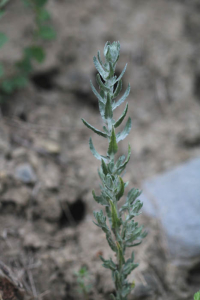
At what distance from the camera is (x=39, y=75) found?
304 centimetres

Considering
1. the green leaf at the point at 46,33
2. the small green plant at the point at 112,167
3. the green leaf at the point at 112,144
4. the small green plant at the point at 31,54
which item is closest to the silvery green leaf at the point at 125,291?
the small green plant at the point at 112,167

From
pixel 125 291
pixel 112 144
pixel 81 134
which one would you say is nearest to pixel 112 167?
pixel 112 144

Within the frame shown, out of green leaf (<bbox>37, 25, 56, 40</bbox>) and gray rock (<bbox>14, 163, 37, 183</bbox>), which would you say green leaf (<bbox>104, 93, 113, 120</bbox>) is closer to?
gray rock (<bbox>14, 163, 37, 183</bbox>)

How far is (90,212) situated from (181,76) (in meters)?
1.94

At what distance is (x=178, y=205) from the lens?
2.18 metres

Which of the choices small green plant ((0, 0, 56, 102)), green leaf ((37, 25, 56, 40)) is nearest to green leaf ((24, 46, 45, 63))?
small green plant ((0, 0, 56, 102))

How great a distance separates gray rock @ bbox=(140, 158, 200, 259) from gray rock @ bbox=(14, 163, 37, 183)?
814mm

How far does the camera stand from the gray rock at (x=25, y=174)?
2116 millimetres

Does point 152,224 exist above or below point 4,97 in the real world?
below

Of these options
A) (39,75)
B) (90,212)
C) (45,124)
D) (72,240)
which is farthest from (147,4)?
(72,240)

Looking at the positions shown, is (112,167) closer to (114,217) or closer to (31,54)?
(114,217)

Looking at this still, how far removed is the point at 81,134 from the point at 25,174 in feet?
2.73

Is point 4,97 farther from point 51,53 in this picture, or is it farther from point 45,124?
point 51,53

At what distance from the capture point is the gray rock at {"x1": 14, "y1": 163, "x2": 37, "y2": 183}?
2116 mm
